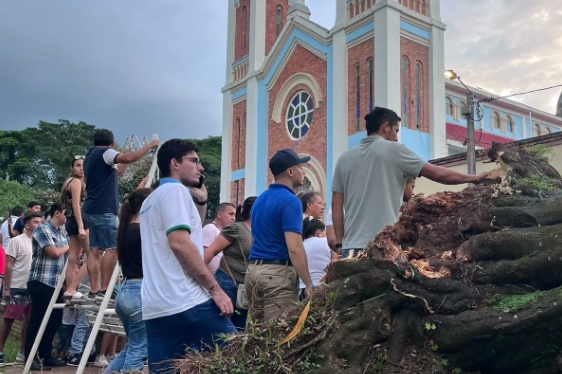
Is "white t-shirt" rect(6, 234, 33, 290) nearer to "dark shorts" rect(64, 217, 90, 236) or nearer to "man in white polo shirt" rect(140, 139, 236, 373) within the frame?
"dark shorts" rect(64, 217, 90, 236)

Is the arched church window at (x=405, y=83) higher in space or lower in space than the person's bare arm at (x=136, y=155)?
higher

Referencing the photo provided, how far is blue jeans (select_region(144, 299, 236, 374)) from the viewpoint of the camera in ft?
10.5

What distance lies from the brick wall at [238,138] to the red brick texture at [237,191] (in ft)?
2.24

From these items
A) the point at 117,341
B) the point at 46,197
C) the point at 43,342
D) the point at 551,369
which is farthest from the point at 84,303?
the point at 46,197

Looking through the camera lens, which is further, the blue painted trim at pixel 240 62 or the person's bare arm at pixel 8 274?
the blue painted trim at pixel 240 62

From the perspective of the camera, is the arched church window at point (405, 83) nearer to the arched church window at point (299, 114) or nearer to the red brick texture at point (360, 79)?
the red brick texture at point (360, 79)

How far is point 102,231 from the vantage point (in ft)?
17.7

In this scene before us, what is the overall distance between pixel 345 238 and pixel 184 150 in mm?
1508

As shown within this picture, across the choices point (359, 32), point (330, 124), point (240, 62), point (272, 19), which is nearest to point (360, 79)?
point (359, 32)

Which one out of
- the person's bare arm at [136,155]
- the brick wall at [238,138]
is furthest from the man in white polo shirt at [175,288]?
the brick wall at [238,138]

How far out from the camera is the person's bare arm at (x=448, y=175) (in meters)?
3.78

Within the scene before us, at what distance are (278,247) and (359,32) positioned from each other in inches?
667

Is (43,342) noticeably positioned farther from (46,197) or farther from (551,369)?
(46,197)

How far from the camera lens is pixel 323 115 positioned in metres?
21.0
